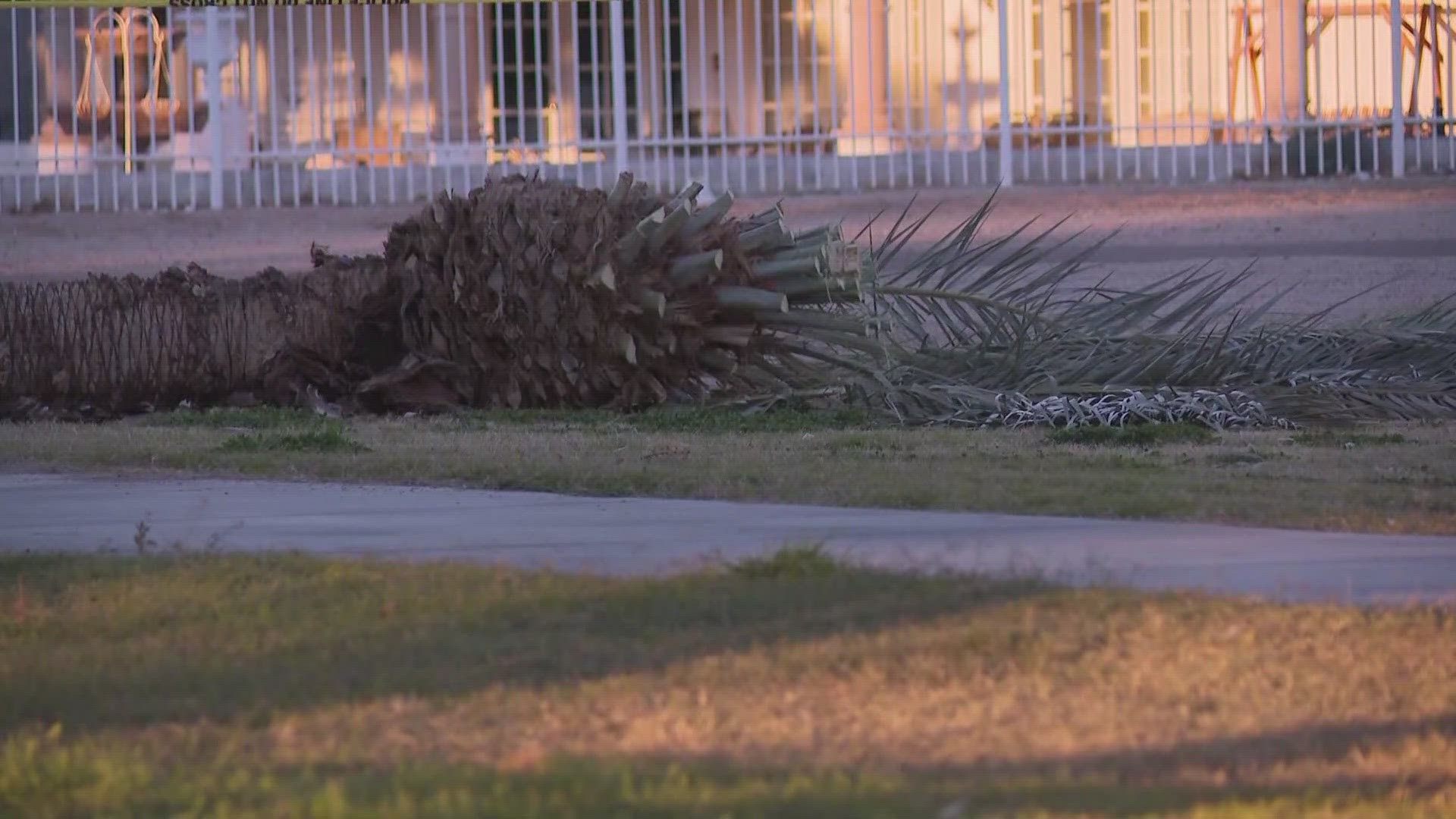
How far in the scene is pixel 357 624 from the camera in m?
5.57

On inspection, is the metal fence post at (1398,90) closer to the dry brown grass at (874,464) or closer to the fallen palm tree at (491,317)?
the dry brown grass at (874,464)

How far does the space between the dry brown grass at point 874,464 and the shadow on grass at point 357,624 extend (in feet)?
5.62

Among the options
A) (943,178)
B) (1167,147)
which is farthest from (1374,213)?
(943,178)

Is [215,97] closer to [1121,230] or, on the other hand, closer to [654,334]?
[1121,230]

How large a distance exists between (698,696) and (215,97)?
12.9m

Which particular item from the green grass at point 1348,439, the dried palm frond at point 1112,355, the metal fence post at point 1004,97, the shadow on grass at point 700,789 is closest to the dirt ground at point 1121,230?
the metal fence post at point 1004,97

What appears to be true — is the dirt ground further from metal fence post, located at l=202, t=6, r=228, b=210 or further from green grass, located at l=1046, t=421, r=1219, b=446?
green grass, located at l=1046, t=421, r=1219, b=446

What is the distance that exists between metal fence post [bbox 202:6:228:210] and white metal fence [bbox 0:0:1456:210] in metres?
0.02

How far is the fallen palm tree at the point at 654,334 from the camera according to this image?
33.7 feet

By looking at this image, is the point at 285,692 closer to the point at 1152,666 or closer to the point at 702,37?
the point at 1152,666

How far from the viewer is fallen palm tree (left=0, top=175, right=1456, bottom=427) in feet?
33.7

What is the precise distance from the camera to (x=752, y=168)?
17219 mm

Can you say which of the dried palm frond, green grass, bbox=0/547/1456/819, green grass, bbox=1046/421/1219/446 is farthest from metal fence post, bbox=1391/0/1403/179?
green grass, bbox=0/547/1456/819

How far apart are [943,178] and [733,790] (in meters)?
13.3
